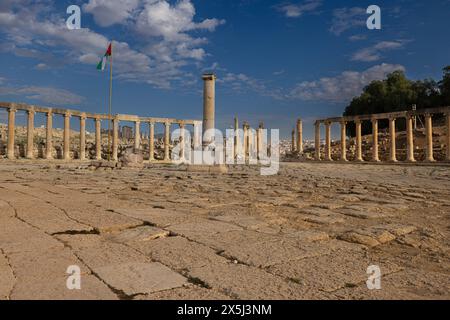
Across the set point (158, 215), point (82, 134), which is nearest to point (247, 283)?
point (158, 215)

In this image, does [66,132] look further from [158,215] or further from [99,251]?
[99,251]

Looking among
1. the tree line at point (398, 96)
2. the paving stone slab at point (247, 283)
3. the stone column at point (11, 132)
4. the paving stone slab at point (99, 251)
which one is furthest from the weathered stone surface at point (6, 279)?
the tree line at point (398, 96)

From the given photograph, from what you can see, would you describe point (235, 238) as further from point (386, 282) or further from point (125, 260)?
point (386, 282)

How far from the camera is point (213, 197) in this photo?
26.4 feet

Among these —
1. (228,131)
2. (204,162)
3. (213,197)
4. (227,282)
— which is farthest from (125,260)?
(228,131)

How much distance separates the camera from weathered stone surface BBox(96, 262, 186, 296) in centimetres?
253

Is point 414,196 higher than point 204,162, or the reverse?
point 204,162

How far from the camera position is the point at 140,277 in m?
2.74

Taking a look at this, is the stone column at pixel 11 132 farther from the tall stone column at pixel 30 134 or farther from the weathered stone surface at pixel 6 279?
the weathered stone surface at pixel 6 279

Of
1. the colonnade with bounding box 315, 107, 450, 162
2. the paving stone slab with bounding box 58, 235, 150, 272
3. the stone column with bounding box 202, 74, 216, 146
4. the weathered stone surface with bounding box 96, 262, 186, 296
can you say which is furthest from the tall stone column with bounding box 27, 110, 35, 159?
the weathered stone surface with bounding box 96, 262, 186, 296

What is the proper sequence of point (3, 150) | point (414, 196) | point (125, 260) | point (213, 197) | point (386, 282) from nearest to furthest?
1. point (386, 282)
2. point (125, 260)
3. point (213, 197)
4. point (414, 196)
5. point (3, 150)
